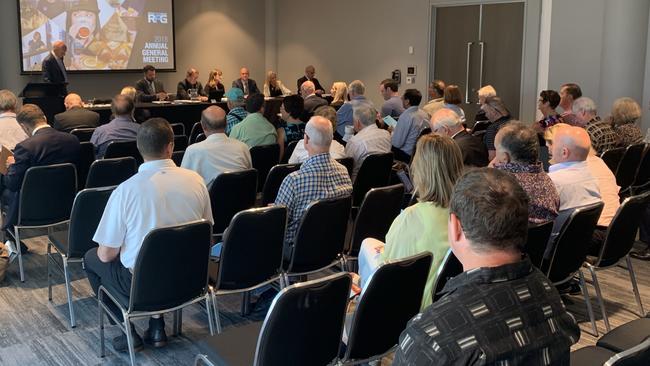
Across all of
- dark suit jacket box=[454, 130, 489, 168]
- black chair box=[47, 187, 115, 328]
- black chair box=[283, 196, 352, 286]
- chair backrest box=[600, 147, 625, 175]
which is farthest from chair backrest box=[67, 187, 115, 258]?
chair backrest box=[600, 147, 625, 175]

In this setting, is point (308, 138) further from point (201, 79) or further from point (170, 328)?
point (201, 79)

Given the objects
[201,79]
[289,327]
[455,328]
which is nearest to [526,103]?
[201,79]

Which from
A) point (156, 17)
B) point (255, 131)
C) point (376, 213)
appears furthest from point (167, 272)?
point (156, 17)

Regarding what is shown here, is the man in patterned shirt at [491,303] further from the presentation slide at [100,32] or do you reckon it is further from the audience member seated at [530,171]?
the presentation slide at [100,32]

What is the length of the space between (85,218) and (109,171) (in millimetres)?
1204

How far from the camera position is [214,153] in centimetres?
495

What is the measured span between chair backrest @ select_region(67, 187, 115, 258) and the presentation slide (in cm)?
830

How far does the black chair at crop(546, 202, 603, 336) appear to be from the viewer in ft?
11.9

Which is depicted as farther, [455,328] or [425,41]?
[425,41]

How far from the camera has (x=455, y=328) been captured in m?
1.45

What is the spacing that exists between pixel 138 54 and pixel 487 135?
8.23m

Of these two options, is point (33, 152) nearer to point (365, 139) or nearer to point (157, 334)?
point (157, 334)

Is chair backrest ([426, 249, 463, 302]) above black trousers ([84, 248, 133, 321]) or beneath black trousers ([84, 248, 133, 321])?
above

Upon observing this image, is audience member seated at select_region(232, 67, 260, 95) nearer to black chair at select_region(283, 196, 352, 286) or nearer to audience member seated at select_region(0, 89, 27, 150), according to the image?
audience member seated at select_region(0, 89, 27, 150)
